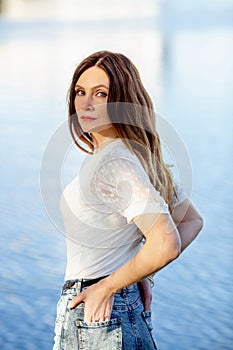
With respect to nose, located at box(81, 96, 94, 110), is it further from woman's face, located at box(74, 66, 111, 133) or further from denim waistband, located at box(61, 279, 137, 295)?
denim waistband, located at box(61, 279, 137, 295)

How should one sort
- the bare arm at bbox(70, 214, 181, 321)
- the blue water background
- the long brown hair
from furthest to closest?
the blue water background, the long brown hair, the bare arm at bbox(70, 214, 181, 321)

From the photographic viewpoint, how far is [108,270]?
5.04 feet

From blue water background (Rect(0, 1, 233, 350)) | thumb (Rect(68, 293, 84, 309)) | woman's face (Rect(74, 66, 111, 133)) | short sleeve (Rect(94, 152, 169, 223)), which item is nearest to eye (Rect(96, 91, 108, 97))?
woman's face (Rect(74, 66, 111, 133))

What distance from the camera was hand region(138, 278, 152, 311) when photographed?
1.58m

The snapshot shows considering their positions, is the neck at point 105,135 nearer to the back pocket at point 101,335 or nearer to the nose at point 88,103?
the nose at point 88,103

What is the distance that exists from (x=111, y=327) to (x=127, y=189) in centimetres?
24

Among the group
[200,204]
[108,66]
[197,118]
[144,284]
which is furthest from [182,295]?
[197,118]

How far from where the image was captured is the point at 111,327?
1495 mm

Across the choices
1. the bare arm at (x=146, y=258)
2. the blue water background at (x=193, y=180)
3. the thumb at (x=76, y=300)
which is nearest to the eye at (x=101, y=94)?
the bare arm at (x=146, y=258)

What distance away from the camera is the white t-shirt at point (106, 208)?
143 centimetres

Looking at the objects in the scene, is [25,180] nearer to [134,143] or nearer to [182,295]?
[182,295]

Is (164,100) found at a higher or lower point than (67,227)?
lower

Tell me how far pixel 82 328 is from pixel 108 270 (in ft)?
0.36

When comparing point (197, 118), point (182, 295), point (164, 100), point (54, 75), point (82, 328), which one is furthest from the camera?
point (54, 75)
